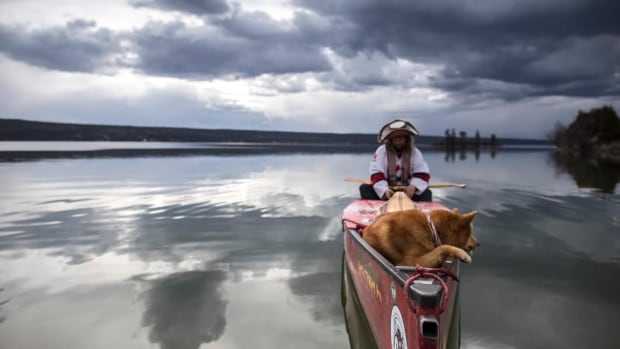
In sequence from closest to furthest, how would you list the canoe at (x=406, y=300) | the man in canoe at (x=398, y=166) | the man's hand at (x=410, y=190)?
the canoe at (x=406, y=300), the man's hand at (x=410, y=190), the man in canoe at (x=398, y=166)

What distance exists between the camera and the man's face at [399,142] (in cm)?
793

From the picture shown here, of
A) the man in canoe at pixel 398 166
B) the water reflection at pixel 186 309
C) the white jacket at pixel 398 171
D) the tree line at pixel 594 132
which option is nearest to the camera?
the water reflection at pixel 186 309

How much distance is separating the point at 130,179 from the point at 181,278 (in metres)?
→ 16.3

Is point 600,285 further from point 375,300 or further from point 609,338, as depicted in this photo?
point 375,300

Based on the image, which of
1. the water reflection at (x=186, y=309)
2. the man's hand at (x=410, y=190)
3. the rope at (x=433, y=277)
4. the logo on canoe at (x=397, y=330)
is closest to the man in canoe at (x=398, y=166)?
the man's hand at (x=410, y=190)

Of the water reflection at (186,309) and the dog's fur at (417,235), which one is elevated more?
the dog's fur at (417,235)

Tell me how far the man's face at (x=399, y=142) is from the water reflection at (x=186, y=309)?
4114 millimetres

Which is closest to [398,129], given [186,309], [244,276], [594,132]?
[244,276]

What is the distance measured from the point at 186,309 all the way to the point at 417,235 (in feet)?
11.8

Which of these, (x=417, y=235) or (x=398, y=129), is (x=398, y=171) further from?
(x=417, y=235)

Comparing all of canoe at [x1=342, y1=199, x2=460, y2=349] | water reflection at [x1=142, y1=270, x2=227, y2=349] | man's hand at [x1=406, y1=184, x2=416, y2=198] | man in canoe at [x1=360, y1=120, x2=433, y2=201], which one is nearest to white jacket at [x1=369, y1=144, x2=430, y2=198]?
man in canoe at [x1=360, y1=120, x2=433, y2=201]

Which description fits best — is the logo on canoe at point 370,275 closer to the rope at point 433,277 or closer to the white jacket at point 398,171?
the rope at point 433,277

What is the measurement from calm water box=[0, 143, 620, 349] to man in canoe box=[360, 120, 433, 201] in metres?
1.67

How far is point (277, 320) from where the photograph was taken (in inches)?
212
